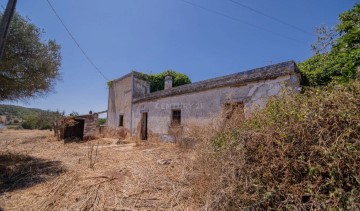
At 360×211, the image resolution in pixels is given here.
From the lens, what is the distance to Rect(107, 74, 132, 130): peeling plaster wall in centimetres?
1365

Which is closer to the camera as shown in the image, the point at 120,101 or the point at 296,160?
the point at 296,160

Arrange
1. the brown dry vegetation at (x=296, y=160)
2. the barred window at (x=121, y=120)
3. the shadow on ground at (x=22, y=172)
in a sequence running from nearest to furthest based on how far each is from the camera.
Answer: the brown dry vegetation at (x=296, y=160) → the shadow on ground at (x=22, y=172) → the barred window at (x=121, y=120)

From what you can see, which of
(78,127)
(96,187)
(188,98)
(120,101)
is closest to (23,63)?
(96,187)

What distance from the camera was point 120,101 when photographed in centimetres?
1495

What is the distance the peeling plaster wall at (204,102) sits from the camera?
19.1 feet

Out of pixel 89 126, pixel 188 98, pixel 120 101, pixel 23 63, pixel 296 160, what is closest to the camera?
pixel 296 160

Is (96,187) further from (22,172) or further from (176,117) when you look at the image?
(176,117)

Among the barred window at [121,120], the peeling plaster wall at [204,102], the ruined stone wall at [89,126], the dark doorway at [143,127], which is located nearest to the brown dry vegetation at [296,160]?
the peeling plaster wall at [204,102]

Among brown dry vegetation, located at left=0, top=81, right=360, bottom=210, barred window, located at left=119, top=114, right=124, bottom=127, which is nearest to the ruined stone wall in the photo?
barred window, located at left=119, top=114, right=124, bottom=127

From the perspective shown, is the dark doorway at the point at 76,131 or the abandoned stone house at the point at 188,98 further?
the dark doorway at the point at 76,131

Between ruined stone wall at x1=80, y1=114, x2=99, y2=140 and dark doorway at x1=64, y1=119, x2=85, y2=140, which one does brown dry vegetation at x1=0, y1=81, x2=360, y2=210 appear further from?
dark doorway at x1=64, y1=119, x2=85, y2=140

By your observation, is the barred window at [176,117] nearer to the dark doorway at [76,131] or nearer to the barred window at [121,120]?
the barred window at [121,120]

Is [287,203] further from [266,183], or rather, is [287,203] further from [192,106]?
[192,106]

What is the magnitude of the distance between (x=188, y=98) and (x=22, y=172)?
6369 millimetres
